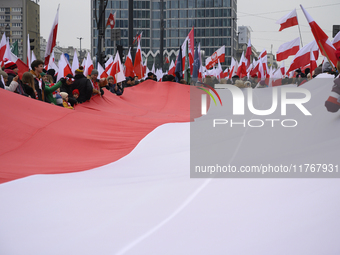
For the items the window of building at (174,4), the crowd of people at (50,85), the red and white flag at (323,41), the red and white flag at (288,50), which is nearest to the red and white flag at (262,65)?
the red and white flag at (288,50)

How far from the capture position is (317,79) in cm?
612

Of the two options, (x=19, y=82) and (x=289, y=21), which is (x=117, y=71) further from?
(x=19, y=82)

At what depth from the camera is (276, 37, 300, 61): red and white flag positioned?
637 inches

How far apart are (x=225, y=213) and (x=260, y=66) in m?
22.5

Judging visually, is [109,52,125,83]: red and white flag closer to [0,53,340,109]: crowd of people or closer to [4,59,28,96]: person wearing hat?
[0,53,340,109]: crowd of people

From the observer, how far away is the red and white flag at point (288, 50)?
1619cm

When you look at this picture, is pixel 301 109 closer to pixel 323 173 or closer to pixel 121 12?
pixel 323 173

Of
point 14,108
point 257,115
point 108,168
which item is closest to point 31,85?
point 14,108

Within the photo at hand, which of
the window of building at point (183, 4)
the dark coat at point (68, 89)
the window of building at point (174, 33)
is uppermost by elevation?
the window of building at point (183, 4)

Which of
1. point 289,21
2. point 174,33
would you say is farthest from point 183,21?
point 289,21

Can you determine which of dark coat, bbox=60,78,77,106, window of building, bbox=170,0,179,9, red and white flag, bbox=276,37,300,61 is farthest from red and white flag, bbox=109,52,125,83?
window of building, bbox=170,0,179,9

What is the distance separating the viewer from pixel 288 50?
53.5 feet

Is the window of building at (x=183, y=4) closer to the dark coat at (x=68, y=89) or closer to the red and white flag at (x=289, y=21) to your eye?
the red and white flag at (x=289, y=21)

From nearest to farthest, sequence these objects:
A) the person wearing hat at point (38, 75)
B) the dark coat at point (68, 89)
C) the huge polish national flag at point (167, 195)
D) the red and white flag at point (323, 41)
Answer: the huge polish national flag at point (167, 195) → the red and white flag at point (323, 41) → the person wearing hat at point (38, 75) → the dark coat at point (68, 89)
